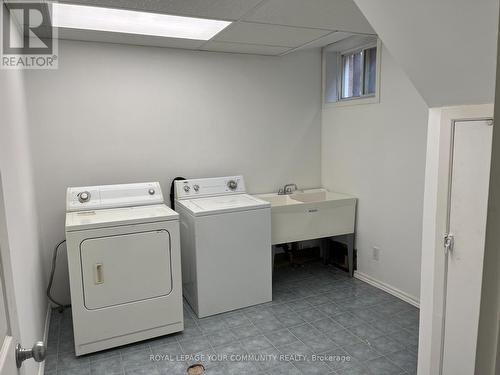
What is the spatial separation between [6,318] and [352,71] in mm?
3647

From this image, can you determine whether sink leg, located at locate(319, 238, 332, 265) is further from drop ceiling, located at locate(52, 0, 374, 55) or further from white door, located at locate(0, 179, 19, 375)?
white door, located at locate(0, 179, 19, 375)

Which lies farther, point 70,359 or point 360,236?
point 360,236

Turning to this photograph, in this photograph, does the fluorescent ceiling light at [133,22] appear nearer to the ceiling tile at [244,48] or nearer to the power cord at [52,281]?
the ceiling tile at [244,48]

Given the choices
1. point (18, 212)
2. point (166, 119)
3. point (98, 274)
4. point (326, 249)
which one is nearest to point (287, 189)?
point (326, 249)

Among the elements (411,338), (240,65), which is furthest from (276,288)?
(240,65)

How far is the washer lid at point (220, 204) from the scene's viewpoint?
114 inches

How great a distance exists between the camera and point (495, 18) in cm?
114

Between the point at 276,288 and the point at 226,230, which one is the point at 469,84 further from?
the point at 276,288

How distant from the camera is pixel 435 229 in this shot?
171cm

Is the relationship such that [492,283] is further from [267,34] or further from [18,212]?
[267,34]

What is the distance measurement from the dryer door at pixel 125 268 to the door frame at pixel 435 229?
168 cm

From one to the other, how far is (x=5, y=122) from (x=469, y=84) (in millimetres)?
2056

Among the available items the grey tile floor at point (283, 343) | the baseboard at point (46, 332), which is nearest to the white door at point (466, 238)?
the grey tile floor at point (283, 343)

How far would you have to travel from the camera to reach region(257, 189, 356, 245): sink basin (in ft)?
10.9
